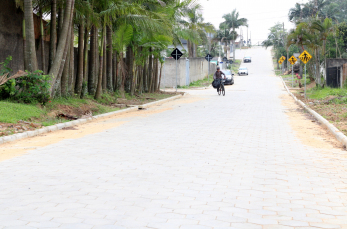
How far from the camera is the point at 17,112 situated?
12.1 m

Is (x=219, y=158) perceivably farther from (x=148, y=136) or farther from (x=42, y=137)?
(x=42, y=137)

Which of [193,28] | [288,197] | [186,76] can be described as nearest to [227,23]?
[186,76]

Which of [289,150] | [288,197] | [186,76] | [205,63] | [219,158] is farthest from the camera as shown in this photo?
[205,63]

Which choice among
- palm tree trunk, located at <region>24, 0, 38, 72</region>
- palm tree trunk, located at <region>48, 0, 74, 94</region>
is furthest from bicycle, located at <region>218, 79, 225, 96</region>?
palm tree trunk, located at <region>24, 0, 38, 72</region>

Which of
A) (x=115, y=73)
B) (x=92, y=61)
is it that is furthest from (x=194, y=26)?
(x=92, y=61)

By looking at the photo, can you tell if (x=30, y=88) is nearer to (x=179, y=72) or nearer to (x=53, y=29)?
(x=53, y=29)

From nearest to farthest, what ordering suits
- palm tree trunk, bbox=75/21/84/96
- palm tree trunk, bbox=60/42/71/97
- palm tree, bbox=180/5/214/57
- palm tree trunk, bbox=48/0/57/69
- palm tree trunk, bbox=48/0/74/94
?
palm tree trunk, bbox=48/0/74/94 < palm tree trunk, bbox=48/0/57/69 < palm tree trunk, bbox=60/42/71/97 < palm tree trunk, bbox=75/21/84/96 < palm tree, bbox=180/5/214/57

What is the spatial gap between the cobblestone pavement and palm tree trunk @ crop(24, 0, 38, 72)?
15.9 feet

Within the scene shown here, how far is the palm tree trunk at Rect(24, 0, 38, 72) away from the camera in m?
13.4

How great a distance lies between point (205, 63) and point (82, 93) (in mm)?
40239

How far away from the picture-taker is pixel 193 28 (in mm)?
30359

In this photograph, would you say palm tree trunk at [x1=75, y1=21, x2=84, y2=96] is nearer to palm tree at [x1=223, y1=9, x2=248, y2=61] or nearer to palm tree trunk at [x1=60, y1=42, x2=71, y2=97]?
palm tree trunk at [x1=60, y1=42, x2=71, y2=97]

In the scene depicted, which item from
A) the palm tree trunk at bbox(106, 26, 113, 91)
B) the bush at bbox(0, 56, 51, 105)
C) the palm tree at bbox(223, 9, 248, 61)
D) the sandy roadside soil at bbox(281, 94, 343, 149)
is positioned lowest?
the sandy roadside soil at bbox(281, 94, 343, 149)

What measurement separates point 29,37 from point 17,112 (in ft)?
9.41
